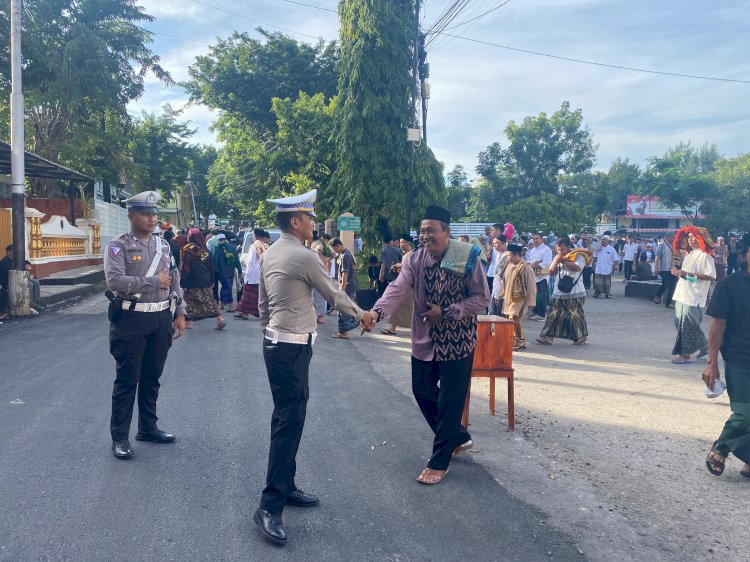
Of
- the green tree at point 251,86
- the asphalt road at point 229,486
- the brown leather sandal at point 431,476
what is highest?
the green tree at point 251,86

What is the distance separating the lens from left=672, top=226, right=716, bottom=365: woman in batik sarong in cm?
809

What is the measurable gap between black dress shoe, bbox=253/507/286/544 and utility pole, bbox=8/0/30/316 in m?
11.1

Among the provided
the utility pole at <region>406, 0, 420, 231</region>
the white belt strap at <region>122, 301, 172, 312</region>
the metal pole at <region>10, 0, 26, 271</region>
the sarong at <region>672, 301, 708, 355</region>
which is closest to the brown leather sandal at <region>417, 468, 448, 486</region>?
the white belt strap at <region>122, 301, 172, 312</region>

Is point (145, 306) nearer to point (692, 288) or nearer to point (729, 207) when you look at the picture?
point (692, 288)

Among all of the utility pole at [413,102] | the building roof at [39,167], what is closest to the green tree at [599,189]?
the utility pole at [413,102]

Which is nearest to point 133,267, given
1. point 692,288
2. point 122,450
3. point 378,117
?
point 122,450

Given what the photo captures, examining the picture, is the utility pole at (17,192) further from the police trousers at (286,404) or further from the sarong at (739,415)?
the sarong at (739,415)

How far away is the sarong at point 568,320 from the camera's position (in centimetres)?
1010

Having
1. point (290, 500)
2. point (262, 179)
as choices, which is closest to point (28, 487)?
point (290, 500)

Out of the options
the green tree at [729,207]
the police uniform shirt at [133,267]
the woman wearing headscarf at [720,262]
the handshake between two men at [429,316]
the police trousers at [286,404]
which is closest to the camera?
the police trousers at [286,404]

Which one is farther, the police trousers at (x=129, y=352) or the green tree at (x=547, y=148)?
the green tree at (x=547, y=148)

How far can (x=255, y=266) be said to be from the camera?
12016 mm

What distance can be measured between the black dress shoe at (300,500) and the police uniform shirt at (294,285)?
105 cm

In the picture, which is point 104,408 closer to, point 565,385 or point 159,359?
point 159,359
